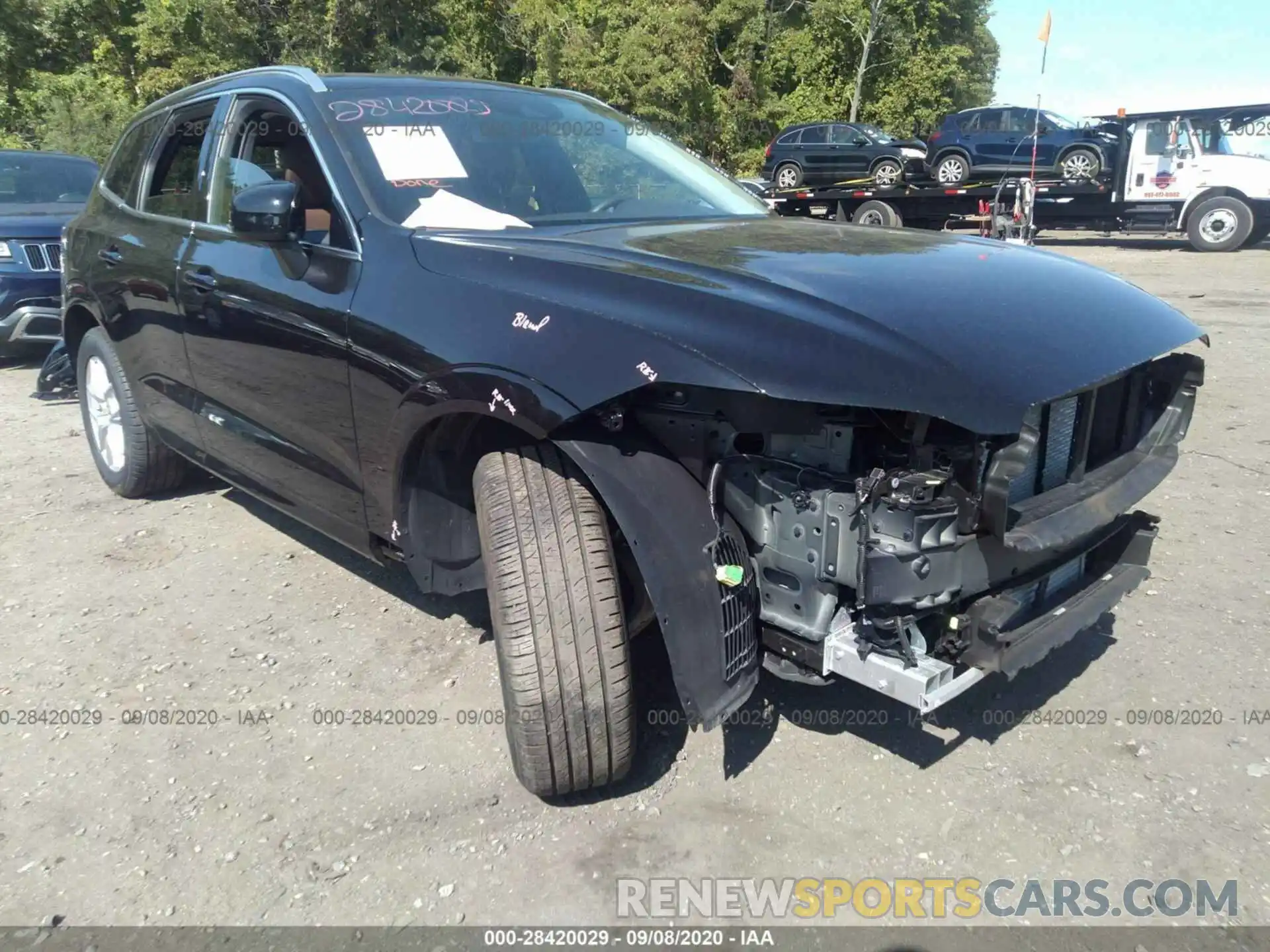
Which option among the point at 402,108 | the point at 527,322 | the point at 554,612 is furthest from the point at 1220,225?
the point at 554,612

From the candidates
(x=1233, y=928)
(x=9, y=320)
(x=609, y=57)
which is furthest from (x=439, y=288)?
(x=609, y=57)

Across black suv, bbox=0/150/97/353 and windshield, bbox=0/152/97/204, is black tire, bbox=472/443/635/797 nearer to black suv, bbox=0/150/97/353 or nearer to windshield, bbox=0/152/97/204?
black suv, bbox=0/150/97/353

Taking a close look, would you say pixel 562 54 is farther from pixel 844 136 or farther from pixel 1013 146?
pixel 1013 146

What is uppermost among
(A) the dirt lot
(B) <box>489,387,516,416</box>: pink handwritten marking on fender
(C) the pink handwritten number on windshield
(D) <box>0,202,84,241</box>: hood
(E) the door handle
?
(C) the pink handwritten number on windshield

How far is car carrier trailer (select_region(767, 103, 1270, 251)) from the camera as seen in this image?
613 inches

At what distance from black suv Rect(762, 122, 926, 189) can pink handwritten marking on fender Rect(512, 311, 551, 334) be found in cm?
1857

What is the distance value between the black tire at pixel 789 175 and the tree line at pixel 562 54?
3.92m

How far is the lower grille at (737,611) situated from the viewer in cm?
223

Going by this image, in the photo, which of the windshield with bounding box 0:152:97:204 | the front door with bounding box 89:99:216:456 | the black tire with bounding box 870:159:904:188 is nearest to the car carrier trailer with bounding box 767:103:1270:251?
the black tire with bounding box 870:159:904:188

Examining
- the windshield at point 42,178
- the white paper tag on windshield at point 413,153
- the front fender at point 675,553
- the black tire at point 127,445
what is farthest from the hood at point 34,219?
the front fender at point 675,553

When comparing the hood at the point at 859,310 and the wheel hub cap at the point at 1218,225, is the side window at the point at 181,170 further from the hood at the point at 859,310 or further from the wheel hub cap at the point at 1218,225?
the wheel hub cap at the point at 1218,225

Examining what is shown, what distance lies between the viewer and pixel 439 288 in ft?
8.20

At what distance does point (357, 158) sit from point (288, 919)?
83.4 inches

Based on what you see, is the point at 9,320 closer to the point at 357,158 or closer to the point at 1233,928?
the point at 357,158
